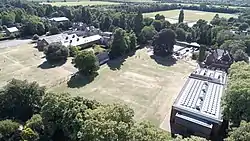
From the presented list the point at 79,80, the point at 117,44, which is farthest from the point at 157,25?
the point at 79,80

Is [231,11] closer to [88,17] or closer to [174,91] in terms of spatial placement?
[88,17]

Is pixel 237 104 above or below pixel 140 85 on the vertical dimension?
above

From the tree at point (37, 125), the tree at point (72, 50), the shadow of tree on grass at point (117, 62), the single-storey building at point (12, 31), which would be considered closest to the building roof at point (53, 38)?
the tree at point (72, 50)

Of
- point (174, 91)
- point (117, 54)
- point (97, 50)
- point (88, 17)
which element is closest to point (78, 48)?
point (97, 50)

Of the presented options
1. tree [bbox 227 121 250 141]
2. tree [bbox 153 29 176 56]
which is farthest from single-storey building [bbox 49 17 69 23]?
tree [bbox 227 121 250 141]

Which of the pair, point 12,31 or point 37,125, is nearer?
point 37,125

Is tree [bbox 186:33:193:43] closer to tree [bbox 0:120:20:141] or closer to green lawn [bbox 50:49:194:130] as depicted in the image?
green lawn [bbox 50:49:194:130]

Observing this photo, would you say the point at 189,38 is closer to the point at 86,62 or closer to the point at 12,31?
the point at 86,62

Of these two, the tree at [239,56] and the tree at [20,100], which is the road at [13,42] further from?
the tree at [239,56]
